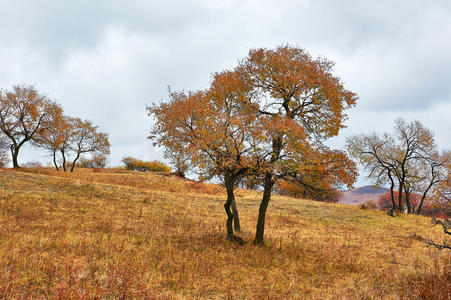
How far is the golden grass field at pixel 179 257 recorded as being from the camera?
24.4ft

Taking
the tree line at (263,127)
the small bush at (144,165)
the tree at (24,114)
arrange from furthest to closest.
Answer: the small bush at (144,165)
the tree at (24,114)
the tree line at (263,127)

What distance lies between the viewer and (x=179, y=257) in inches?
405

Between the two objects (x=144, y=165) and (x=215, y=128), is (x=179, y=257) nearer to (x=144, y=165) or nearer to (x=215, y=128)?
(x=215, y=128)

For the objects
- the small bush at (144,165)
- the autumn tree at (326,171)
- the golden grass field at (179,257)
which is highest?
the small bush at (144,165)

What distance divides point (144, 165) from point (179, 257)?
5865 centimetres

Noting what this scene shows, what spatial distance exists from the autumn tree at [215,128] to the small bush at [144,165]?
51.0 metres

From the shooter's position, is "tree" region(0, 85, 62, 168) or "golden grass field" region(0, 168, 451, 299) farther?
"tree" region(0, 85, 62, 168)

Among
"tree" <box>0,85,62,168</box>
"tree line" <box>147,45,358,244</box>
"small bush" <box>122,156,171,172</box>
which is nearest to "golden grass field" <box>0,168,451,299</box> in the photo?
"tree line" <box>147,45,358,244</box>

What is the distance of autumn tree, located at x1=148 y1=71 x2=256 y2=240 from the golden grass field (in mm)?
3216

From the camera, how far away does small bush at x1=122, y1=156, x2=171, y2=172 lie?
2598 inches

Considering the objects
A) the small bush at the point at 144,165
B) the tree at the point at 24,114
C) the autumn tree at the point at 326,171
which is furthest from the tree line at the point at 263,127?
the small bush at the point at 144,165

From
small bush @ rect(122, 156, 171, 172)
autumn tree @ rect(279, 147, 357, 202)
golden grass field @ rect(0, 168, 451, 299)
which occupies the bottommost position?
golden grass field @ rect(0, 168, 451, 299)

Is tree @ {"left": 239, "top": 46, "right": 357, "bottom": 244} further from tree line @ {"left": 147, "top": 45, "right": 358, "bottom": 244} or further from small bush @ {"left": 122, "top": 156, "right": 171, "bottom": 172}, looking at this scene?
small bush @ {"left": 122, "top": 156, "right": 171, "bottom": 172}

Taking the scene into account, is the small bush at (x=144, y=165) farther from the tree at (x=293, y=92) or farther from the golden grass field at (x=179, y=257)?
the tree at (x=293, y=92)
